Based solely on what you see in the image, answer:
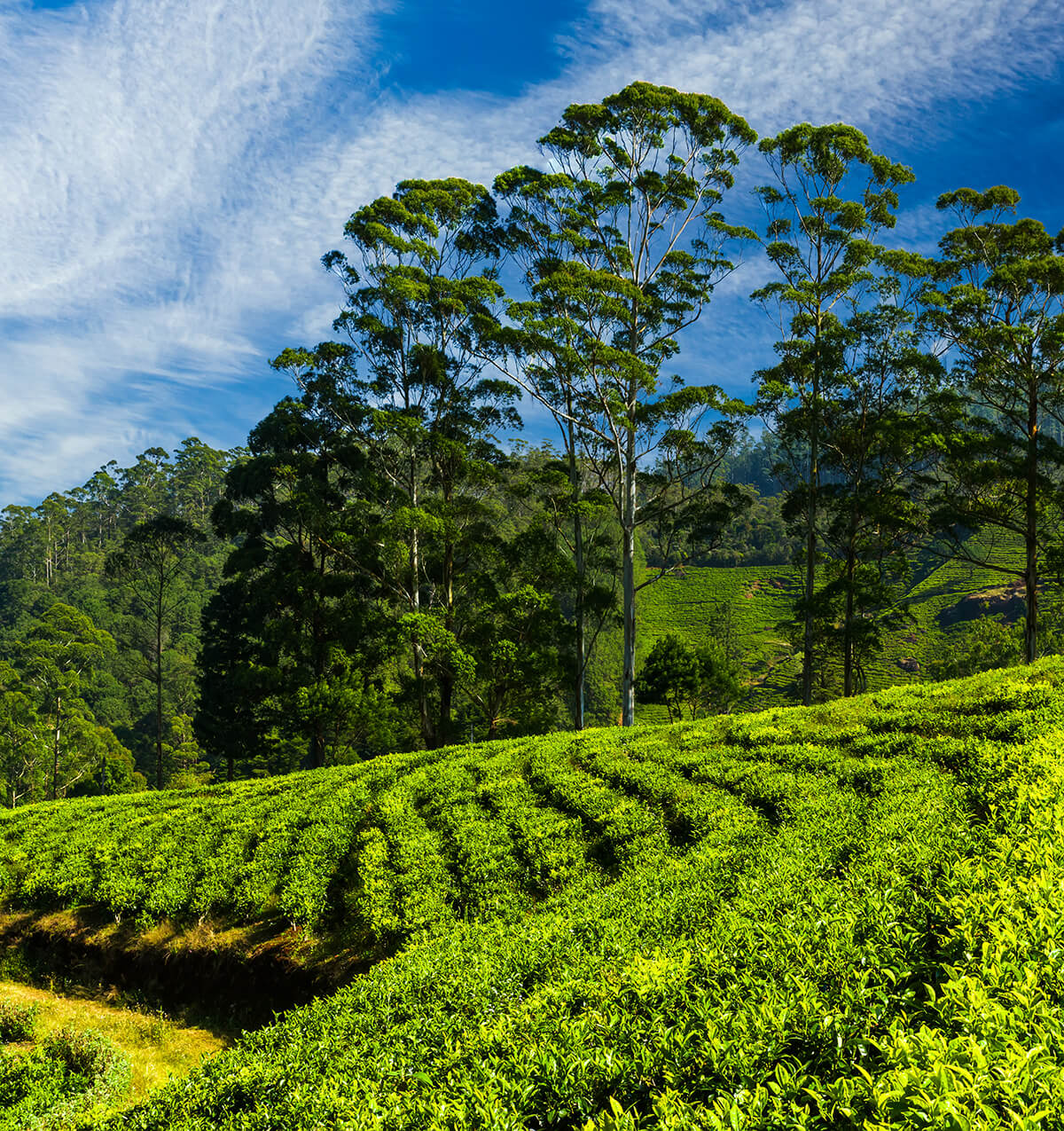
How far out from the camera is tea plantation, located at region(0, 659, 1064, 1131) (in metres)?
2.83

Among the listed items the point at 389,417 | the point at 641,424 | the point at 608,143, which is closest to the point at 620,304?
the point at 641,424

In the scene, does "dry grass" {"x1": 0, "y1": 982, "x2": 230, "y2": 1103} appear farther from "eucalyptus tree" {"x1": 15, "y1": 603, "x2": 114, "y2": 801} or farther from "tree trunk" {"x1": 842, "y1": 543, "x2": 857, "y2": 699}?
"eucalyptus tree" {"x1": 15, "y1": 603, "x2": 114, "y2": 801}

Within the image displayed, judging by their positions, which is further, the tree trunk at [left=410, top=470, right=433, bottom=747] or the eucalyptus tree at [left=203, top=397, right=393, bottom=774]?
the eucalyptus tree at [left=203, top=397, right=393, bottom=774]

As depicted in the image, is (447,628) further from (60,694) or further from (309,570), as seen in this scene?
(60,694)

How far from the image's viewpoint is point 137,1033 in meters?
9.09

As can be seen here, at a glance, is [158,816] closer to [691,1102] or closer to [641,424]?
[691,1102]

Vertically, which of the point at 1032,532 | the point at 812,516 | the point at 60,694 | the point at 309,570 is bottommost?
the point at 60,694

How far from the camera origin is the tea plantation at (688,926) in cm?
283

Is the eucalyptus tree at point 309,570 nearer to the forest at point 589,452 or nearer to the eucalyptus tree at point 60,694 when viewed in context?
the forest at point 589,452

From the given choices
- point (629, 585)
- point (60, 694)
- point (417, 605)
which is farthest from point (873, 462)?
point (60, 694)

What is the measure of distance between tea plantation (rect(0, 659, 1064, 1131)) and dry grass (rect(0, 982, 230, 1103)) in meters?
1.33

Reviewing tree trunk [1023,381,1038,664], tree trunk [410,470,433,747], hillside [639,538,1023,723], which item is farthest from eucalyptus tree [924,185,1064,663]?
hillside [639,538,1023,723]

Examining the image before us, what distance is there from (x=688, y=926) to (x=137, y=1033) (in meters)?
8.55

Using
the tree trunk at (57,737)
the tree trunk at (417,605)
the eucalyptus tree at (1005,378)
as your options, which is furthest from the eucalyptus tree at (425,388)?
the tree trunk at (57,737)
